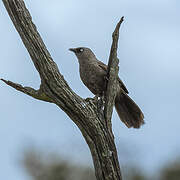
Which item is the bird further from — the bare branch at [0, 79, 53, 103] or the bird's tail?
the bare branch at [0, 79, 53, 103]

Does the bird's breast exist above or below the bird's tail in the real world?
above

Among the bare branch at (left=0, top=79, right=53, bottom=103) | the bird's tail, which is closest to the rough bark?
the bare branch at (left=0, top=79, right=53, bottom=103)

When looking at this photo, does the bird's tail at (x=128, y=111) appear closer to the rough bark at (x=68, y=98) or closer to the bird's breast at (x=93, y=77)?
the bird's breast at (x=93, y=77)

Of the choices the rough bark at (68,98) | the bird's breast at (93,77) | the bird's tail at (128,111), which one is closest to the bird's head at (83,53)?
the bird's breast at (93,77)

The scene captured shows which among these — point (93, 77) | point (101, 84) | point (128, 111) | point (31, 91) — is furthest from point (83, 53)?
point (31, 91)

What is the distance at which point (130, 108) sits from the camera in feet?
32.5

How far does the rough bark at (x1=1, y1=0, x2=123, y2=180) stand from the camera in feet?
26.4

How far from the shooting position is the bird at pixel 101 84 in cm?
944

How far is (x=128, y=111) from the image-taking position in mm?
9914

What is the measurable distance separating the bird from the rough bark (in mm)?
1034

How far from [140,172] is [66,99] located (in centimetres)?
1488

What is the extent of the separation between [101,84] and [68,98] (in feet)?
4.67

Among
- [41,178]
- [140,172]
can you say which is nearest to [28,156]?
[41,178]

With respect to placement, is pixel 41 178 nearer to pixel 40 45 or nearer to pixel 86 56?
pixel 86 56
